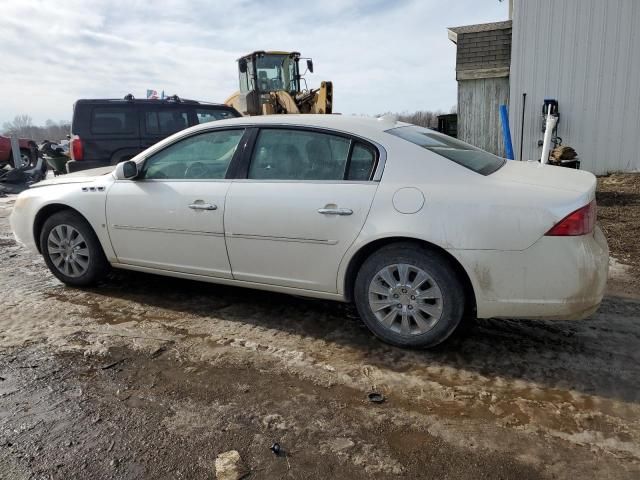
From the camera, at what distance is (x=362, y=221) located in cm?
319

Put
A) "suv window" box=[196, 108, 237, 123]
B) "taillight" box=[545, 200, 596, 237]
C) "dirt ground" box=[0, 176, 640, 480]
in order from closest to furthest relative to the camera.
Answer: "dirt ground" box=[0, 176, 640, 480], "taillight" box=[545, 200, 596, 237], "suv window" box=[196, 108, 237, 123]

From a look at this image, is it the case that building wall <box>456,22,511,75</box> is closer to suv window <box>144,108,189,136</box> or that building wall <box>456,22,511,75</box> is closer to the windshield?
the windshield

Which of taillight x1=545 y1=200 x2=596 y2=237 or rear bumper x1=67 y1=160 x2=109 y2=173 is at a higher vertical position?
rear bumper x1=67 y1=160 x2=109 y2=173

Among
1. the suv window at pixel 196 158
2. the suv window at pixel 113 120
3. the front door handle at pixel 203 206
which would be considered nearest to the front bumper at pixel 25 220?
the suv window at pixel 196 158

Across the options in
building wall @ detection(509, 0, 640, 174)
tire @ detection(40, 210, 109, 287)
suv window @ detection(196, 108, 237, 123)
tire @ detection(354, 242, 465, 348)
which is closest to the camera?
tire @ detection(354, 242, 465, 348)

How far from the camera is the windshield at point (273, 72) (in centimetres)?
1508

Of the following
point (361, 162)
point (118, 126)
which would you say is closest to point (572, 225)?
point (361, 162)

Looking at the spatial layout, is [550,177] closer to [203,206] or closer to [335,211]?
[335,211]

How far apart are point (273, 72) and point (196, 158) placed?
39.5ft

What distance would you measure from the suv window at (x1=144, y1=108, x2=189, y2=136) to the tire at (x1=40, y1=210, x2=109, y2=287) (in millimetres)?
4784

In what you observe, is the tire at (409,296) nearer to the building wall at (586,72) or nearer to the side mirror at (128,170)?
the side mirror at (128,170)

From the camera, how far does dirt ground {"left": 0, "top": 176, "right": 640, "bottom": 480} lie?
2.23m

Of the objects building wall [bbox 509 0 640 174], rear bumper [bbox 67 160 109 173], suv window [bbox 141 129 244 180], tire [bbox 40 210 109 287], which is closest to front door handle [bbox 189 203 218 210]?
suv window [bbox 141 129 244 180]

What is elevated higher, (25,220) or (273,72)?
(273,72)
